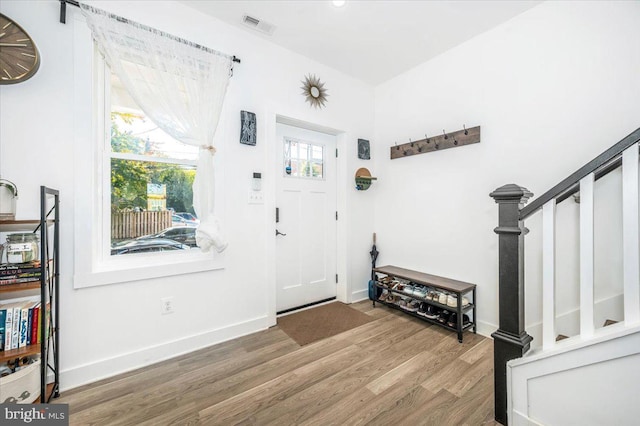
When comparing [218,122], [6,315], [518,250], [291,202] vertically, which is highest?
[218,122]

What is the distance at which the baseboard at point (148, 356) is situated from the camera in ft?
6.04

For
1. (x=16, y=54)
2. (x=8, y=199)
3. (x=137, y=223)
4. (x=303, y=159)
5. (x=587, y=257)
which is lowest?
(x=587, y=257)

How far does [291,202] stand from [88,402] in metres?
2.25

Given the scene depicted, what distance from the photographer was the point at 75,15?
6.03 ft

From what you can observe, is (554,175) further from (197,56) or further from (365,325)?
(197,56)

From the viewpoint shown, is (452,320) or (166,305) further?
(452,320)

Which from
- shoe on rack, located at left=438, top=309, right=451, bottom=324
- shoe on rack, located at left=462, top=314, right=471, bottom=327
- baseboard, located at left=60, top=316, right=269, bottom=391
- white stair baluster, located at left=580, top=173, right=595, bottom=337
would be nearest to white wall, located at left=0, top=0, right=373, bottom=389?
baseboard, located at left=60, top=316, right=269, bottom=391

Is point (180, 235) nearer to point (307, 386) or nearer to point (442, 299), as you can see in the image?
point (307, 386)

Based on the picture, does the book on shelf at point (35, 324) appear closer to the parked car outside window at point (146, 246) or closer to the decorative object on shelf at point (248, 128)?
the parked car outside window at point (146, 246)

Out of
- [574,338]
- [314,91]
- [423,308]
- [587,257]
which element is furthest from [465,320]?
[314,91]

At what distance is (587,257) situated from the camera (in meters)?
1.23

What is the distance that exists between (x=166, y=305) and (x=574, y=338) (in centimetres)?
262

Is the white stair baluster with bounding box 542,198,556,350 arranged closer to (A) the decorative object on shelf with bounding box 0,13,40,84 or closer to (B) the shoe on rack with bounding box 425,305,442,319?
(B) the shoe on rack with bounding box 425,305,442,319

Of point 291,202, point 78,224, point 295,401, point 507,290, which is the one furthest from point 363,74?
point 295,401
